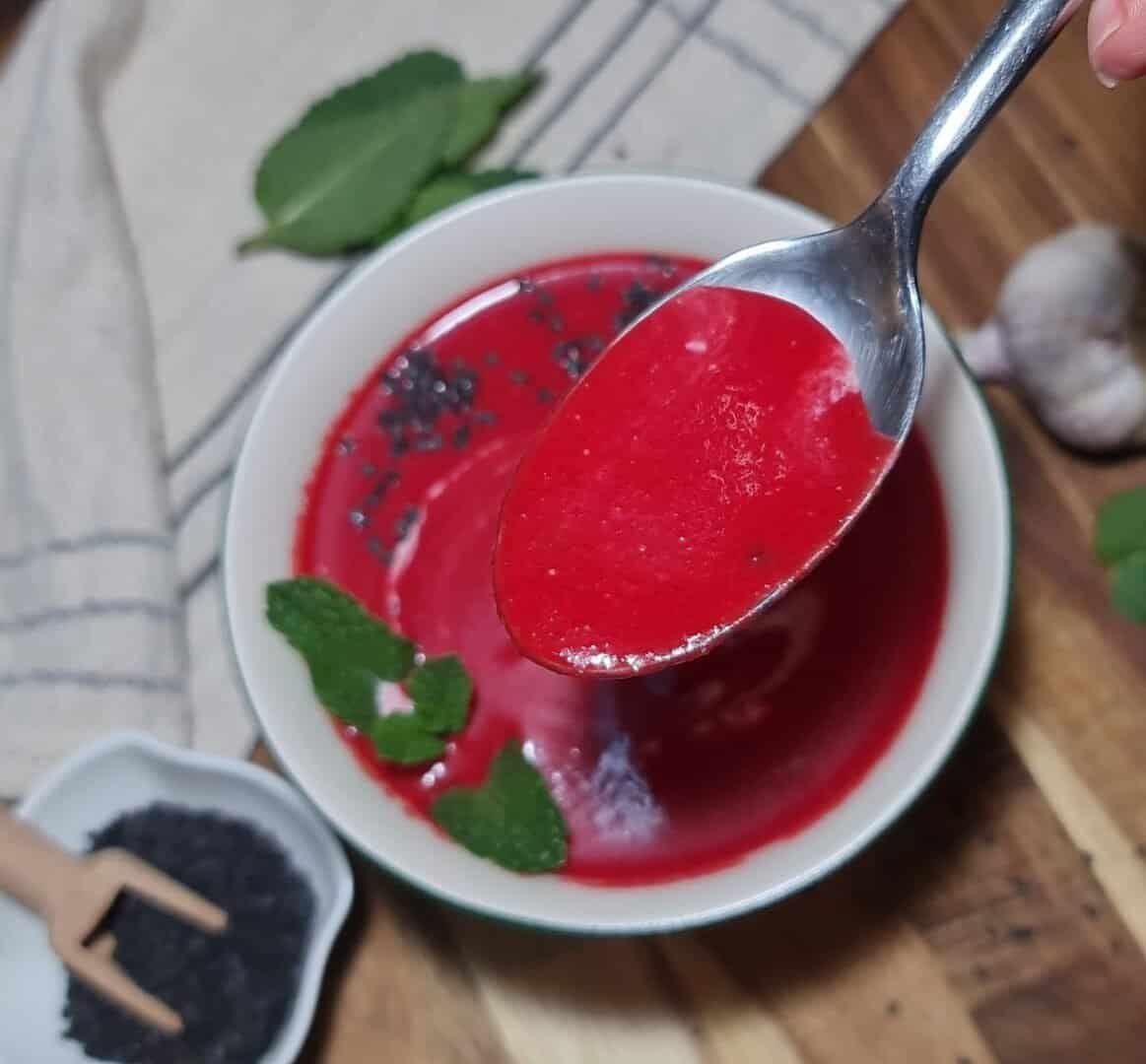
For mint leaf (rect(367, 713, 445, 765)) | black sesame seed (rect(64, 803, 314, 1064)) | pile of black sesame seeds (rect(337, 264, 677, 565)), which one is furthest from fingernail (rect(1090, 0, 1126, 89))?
black sesame seed (rect(64, 803, 314, 1064))

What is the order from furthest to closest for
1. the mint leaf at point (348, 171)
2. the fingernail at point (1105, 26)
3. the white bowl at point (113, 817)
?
the mint leaf at point (348, 171) < the white bowl at point (113, 817) < the fingernail at point (1105, 26)

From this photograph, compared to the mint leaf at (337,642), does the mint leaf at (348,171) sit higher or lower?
higher

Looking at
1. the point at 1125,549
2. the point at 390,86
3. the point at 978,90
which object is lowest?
the point at 390,86

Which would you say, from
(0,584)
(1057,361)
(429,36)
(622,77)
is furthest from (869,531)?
(0,584)

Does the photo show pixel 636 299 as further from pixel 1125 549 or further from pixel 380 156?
pixel 1125 549

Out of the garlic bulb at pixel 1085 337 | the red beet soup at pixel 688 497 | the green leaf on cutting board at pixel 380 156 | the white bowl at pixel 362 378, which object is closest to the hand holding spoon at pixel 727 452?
the red beet soup at pixel 688 497

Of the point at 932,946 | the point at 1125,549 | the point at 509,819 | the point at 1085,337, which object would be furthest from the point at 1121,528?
the point at 509,819

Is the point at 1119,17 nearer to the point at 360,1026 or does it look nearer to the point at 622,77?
the point at 622,77

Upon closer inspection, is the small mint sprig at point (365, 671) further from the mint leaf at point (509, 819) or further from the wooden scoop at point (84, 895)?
the wooden scoop at point (84, 895)
